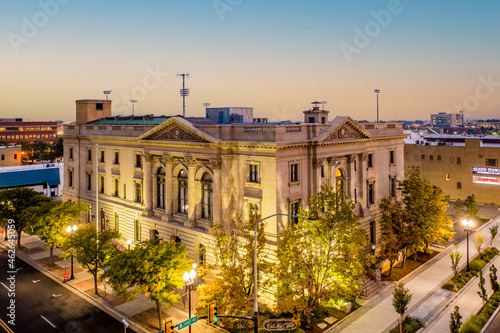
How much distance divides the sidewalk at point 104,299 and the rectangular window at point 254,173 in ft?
40.5

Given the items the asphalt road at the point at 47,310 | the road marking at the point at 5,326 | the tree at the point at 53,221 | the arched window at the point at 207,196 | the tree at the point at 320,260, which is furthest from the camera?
the tree at the point at 53,221

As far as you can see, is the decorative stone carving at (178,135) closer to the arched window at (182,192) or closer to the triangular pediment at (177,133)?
the triangular pediment at (177,133)

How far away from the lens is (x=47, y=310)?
105 feet

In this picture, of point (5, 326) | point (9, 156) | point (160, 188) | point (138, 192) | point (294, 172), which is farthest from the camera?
point (9, 156)

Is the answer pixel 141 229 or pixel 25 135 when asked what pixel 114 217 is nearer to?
pixel 141 229

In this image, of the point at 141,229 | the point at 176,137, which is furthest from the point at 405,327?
the point at 141,229

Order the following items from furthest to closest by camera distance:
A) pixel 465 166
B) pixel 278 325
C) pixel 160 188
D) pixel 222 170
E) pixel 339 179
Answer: pixel 465 166 → pixel 160 188 → pixel 339 179 → pixel 222 170 → pixel 278 325

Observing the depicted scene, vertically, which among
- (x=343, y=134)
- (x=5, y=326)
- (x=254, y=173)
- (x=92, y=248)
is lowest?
(x=5, y=326)

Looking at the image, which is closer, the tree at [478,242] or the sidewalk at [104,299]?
the sidewalk at [104,299]

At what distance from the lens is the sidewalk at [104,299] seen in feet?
99.1

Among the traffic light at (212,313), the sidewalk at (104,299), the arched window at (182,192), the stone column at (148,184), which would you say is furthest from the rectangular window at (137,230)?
the traffic light at (212,313)

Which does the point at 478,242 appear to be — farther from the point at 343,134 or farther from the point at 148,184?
the point at 148,184

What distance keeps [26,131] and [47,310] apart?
16652cm

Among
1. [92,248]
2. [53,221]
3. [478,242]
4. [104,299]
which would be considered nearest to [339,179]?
[478,242]
